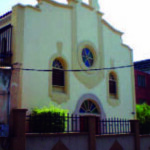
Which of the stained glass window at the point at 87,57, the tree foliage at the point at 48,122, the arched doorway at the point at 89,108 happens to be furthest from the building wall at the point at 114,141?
the stained glass window at the point at 87,57

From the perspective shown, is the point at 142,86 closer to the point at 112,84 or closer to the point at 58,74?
the point at 112,84

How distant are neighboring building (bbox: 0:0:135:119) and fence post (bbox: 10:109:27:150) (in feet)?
1.70

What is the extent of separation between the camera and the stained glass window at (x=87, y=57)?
1830cm

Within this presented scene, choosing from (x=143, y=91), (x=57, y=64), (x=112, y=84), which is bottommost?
(x=112, y=84)

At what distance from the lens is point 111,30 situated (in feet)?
69.0

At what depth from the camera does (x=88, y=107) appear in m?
17.8

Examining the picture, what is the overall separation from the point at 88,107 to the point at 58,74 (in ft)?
10.2

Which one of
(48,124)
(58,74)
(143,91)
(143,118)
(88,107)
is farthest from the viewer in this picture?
(143,91)

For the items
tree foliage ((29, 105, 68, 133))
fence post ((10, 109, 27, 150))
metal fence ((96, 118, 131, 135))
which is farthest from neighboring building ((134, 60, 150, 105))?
fence post ((10, 109, 27, 150))

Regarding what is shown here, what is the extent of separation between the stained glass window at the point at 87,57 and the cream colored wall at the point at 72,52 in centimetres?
41

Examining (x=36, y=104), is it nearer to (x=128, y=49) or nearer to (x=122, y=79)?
(x=122, y=79)

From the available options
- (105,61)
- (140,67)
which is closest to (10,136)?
(105,61)

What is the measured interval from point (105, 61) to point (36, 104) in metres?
7.03

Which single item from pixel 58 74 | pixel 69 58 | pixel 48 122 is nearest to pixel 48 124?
pixel 48 122
